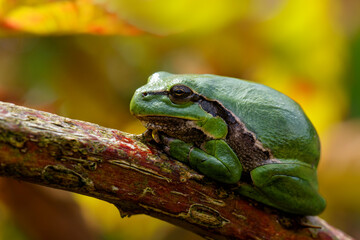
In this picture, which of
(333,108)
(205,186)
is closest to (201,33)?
(333,108)

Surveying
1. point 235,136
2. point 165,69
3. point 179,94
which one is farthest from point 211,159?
point 165,69

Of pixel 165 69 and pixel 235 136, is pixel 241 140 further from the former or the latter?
pixel 165 69

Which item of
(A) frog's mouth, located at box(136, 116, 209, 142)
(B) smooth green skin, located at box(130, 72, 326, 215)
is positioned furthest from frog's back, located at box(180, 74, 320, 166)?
(A) frog's mouth, located at box(136, 116, 209, 142)

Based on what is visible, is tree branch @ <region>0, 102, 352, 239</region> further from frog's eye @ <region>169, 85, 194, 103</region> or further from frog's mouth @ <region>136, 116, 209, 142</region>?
frog's eye @ <region>169, 85, 194, 103</region>

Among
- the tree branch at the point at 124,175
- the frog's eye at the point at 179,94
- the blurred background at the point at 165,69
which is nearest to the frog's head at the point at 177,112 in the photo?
the frog's eye at the point at 179,94

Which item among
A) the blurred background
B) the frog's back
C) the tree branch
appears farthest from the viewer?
the blurred background

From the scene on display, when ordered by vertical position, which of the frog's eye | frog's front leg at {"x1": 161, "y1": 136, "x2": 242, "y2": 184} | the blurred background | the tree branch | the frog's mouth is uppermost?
the blurred background

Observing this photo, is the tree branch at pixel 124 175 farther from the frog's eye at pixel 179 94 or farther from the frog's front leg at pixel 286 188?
the frog's eye at pixel 179 94

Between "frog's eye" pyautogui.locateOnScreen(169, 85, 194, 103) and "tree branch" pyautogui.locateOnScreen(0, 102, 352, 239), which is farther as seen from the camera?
"frog's eye" pyautogui.locateOnScreen(169, 85, 194, 103)
